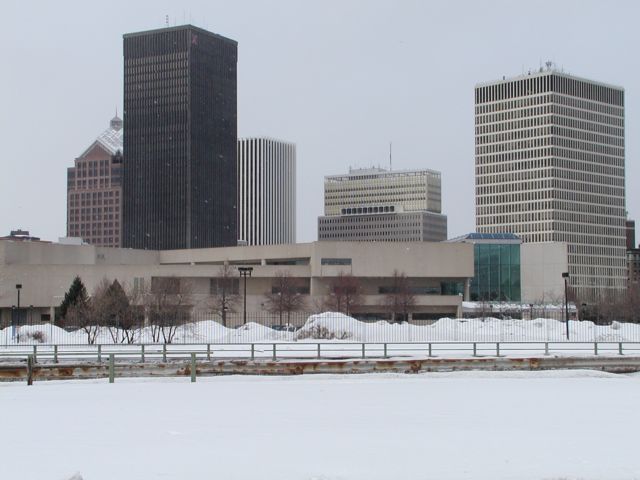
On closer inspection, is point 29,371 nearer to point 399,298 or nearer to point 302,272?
point 399,298

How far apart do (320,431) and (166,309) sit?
54.3 m

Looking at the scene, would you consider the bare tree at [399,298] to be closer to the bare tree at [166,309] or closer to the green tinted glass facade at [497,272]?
the bare tree at [166,309]

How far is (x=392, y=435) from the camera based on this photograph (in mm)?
21453

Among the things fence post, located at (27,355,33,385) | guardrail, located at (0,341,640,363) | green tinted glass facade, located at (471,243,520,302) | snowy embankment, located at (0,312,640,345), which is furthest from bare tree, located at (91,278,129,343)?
green tinted glass facade, located at (471,243,520,302)

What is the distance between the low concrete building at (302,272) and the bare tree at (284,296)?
5.22 feet

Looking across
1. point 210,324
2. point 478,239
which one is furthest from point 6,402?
point 478,239

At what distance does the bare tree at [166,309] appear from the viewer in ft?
229

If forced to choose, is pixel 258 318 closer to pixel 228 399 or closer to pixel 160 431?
pixel 228 399

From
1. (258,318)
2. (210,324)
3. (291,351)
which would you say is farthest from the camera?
(258,318)

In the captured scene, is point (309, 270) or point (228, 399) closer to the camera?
point (228, 399)

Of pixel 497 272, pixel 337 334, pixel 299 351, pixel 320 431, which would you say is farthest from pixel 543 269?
pixel 320 431

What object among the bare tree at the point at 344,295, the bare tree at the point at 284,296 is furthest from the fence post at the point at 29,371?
the bare tree at the point at 344,295

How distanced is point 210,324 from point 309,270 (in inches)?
1897

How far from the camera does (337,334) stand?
2694 inches
